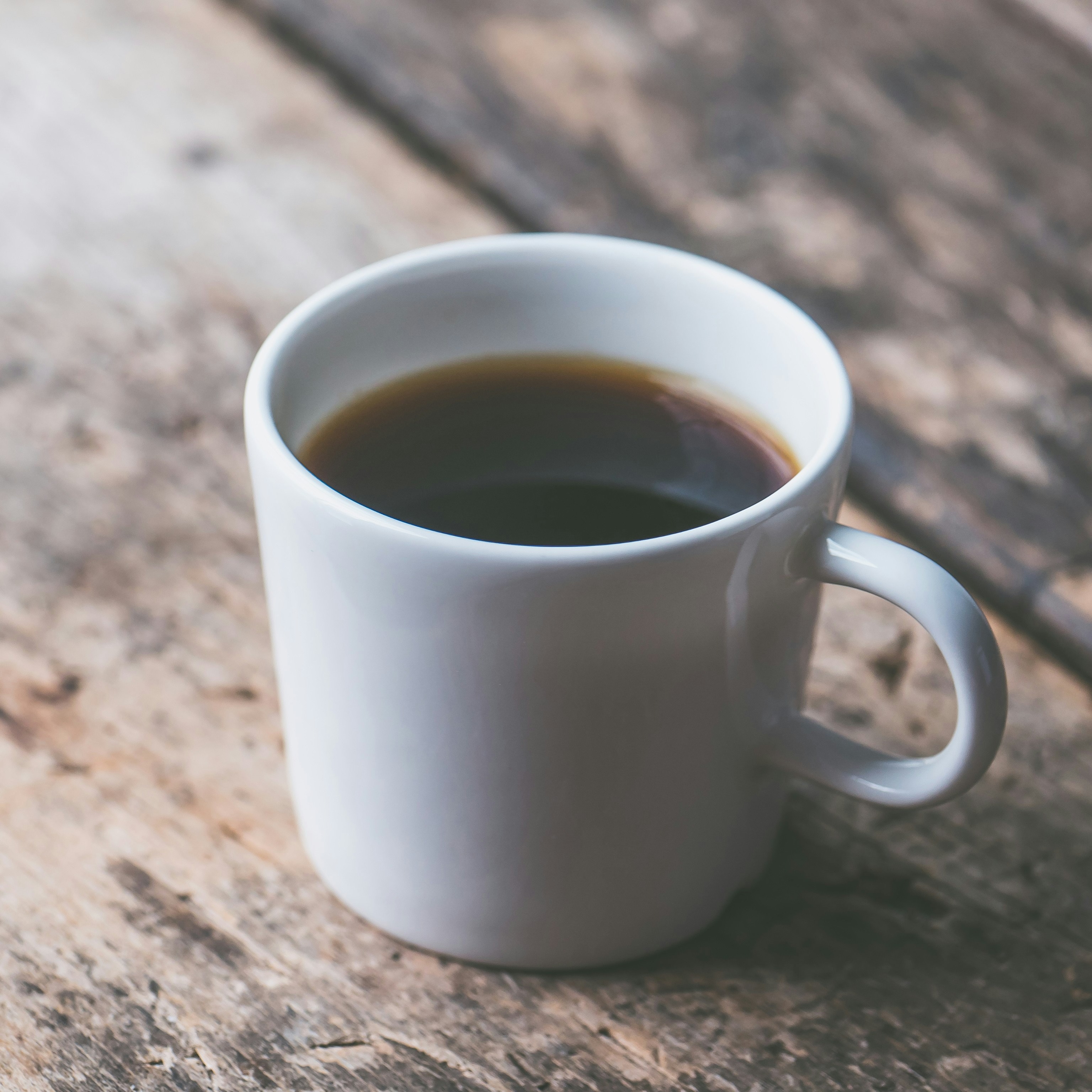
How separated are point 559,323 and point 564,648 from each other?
0.21m

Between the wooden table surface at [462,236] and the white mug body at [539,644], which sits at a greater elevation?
the white mug body at [539,644]

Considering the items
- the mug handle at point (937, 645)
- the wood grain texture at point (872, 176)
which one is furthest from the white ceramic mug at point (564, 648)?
the wood grain texture at point (872, 176)

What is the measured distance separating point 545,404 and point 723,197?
0.42 metres

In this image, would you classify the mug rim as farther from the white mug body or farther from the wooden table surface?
the wooden table surface

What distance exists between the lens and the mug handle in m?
0.46

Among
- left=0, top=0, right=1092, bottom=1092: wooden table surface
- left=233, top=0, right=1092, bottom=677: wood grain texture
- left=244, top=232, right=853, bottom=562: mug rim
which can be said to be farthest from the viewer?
left=233, top=0, right=1092, bottom=677: wood grain texture

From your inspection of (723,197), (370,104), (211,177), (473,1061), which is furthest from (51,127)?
(473,1061)

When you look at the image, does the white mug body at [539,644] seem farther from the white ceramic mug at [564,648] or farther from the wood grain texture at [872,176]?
the wood grain texture at [872,176]

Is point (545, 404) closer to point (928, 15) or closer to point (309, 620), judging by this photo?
point (309, 620)

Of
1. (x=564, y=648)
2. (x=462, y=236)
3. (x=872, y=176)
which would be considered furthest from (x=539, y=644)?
(x=872, y=176)

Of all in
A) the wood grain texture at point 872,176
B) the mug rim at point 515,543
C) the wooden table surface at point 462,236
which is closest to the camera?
the mug rim at point 515,543

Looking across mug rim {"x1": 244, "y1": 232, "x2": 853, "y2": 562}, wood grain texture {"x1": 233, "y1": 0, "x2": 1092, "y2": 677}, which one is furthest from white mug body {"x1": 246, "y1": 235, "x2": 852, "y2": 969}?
wood grain texture {"x1": 233, "y1": 0, "x2": 1092, "y2": 677}

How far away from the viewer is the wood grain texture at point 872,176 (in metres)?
0.78

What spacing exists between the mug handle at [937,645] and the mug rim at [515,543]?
3cm
